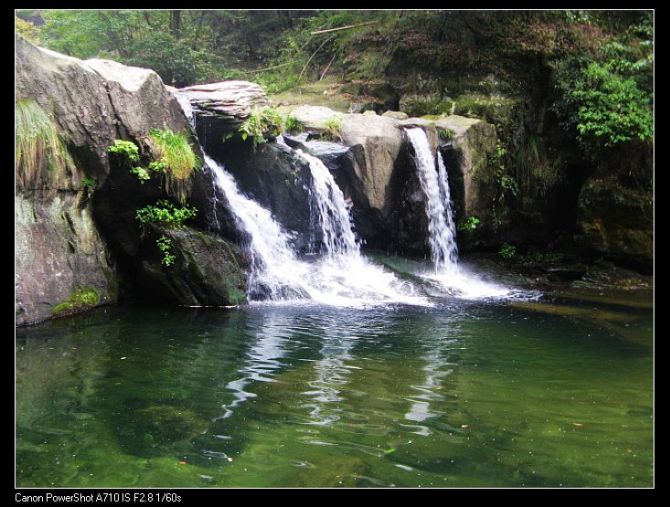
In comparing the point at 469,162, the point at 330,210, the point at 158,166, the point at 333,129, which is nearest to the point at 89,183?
the point at 158,166

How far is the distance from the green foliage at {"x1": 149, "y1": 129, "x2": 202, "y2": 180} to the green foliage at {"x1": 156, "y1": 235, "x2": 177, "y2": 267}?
3.38 feet

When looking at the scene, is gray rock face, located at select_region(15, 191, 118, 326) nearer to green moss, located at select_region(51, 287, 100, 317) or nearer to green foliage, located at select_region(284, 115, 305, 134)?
green moss, located at select_region(51, 287, 100, 317)

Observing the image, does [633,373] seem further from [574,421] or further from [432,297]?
[432,297]

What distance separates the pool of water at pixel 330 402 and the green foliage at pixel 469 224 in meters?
5.20

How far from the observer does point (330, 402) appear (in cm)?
505

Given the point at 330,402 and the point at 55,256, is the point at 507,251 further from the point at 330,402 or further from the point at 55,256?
the point at 330,402

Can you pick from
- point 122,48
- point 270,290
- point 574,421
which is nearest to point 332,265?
point 270,290

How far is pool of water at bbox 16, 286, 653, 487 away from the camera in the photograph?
3.75 metres

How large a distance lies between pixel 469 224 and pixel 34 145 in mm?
9009

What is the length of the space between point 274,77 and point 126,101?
10.5 meters

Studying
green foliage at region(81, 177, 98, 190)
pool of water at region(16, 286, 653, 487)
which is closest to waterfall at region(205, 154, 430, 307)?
pool of water at region(16, 286, 653, 487)

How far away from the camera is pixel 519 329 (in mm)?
8133
